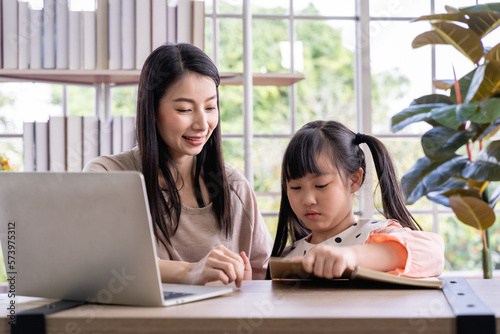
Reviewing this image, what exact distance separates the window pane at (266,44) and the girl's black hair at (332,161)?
5.26m

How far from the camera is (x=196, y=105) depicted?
5.33 ft

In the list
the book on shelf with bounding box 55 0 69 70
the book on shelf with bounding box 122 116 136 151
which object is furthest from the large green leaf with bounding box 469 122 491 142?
the book on shelf with bounding box 55 0 69 70

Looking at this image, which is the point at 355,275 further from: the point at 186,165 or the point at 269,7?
the point at 269,7

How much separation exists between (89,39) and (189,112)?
1.10 metres

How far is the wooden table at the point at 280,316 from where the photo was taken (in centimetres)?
83

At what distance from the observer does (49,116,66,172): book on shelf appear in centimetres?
251

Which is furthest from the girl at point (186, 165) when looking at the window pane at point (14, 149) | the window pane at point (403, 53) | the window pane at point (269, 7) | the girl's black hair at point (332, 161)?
the window pane at point (269, 7)

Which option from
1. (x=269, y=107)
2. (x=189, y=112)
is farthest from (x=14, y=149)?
(x=269, y=107)

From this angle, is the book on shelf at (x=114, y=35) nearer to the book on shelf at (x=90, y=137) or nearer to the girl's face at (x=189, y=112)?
the book on shelf at (x=90, y=137)

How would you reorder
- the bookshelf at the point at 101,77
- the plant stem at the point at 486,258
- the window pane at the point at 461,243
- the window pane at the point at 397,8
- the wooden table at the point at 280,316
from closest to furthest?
the wooden table at the point at 280,316 → the plant stem at the point at 486,258 → the bookshelf at the point at 101,77 → the window pane at the point at 397,8 → the window pane at the point at 461,243

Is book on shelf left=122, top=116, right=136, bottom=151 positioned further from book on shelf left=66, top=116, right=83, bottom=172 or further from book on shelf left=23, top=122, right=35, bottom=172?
book on shelf left=23, top=122, right=35, bottom=172

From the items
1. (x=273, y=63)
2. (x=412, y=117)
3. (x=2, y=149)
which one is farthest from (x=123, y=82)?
(x=273, y=63)

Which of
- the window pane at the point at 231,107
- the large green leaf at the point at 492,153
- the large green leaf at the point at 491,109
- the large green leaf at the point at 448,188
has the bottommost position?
the large green leaf at the point at 448,188

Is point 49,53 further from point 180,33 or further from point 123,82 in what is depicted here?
point 180,33
